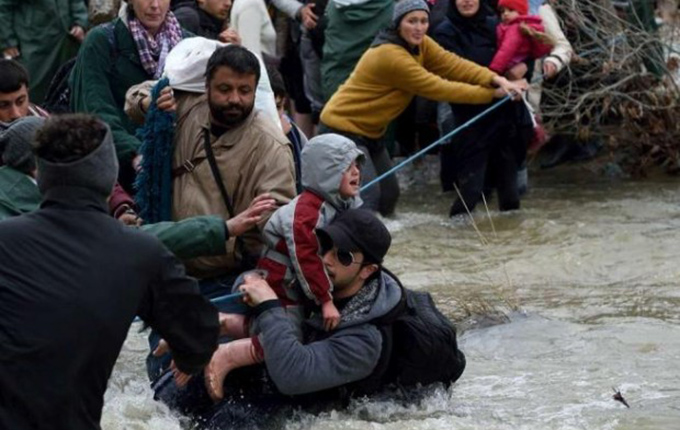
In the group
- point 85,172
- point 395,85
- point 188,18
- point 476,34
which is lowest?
point 395,85

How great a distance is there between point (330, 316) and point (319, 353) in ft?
0.51

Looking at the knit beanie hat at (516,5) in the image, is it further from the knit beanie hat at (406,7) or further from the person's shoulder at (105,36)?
the person's shoulder at (105,36)

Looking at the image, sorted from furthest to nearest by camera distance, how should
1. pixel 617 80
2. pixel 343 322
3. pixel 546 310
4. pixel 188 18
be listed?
pixel 617 80 < pixel 188 18 < pixel 546 310 < pixel 343 322

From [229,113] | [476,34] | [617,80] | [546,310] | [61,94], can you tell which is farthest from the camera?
[617,80]

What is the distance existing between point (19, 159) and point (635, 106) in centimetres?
669

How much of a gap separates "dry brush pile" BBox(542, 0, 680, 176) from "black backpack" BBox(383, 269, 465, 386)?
18.6 feet

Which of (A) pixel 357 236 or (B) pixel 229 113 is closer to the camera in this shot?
(A) pixel 357 236

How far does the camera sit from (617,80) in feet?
40.1

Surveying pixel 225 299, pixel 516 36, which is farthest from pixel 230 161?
pixel 516 36

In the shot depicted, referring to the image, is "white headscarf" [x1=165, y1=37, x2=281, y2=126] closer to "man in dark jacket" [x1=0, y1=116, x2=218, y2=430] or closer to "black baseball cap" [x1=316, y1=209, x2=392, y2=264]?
"black baseball cap" [x1=316, y1=209, x2=392, y2=264]

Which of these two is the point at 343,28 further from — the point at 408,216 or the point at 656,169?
the point at 656,169

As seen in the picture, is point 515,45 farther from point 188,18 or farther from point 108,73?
point 108,73

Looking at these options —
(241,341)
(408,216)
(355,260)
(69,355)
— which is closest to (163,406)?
(241,341)

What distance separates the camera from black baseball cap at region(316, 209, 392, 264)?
6.20 metres
